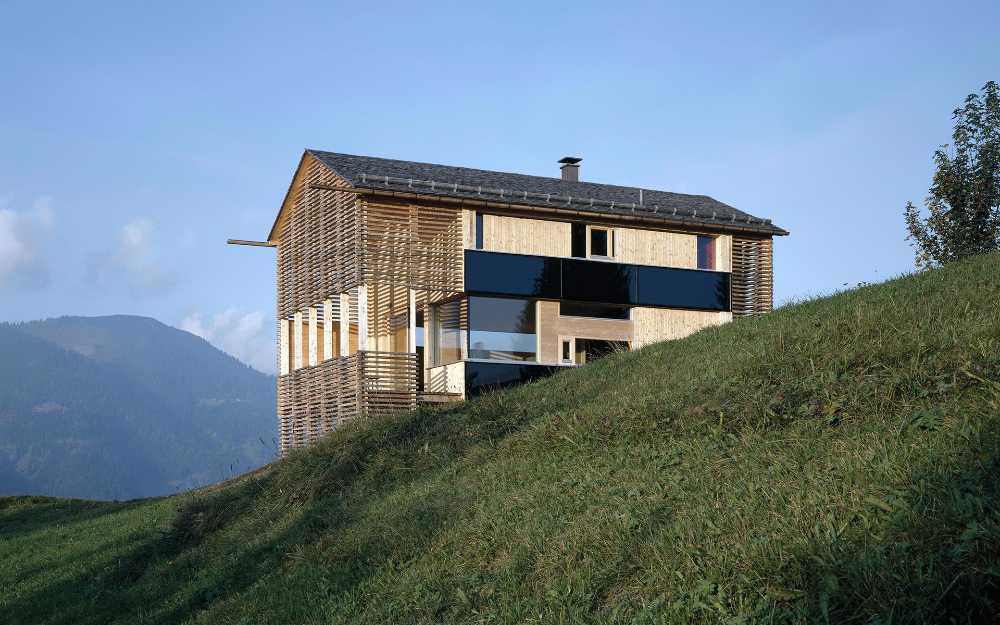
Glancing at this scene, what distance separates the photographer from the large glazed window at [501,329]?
89.4 ft

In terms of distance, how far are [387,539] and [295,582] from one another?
1.08 m

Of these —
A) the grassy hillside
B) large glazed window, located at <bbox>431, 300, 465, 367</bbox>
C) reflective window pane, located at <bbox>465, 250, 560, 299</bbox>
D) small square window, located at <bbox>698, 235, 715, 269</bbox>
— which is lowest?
the grassy hillside

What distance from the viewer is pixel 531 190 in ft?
101

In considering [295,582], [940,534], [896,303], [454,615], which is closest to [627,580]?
[454,615]

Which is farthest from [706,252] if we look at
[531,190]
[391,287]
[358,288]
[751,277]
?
[358,288]

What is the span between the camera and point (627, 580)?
24.4 ft

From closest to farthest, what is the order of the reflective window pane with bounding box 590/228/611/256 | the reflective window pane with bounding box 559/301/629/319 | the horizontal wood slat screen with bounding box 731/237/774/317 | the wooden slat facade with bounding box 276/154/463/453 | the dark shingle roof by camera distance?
the wooden slat facade with bounding box 276/154/463/453 < the dark shingle roof < the reflective window pane with bounding box 559/301/629/319 < the reflective window pane with bounding box 590/228/611/256 < the horizontal wood slat screen with bounding box 731/237/774/317

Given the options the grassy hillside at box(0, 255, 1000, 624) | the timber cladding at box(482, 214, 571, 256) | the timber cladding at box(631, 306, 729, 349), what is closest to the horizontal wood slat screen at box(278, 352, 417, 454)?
the timber cladding at box(482, 214, 571, 256)

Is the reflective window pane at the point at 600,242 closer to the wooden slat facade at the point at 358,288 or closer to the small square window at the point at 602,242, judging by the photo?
the small square window at the point at 602,242

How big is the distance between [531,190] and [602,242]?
2.84 meters

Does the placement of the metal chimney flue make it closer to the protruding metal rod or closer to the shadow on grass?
the protruding metal rod

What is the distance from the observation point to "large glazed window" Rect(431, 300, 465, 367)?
27547mm

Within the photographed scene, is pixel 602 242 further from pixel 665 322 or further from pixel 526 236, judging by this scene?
pixel 665 322

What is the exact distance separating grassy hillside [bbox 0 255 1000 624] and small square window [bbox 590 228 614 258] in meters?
11.4
